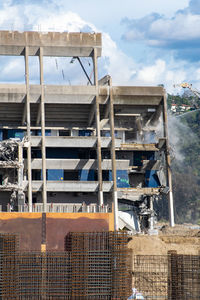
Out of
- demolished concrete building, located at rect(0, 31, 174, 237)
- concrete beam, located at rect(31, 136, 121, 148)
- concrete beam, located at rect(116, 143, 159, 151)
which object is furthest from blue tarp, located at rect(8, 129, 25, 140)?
concrete beam, located at rect(116, 143, 159, 151)

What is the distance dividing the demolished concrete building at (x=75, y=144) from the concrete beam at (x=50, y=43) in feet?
0.33

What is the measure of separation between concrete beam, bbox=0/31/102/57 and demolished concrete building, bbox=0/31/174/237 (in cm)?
10

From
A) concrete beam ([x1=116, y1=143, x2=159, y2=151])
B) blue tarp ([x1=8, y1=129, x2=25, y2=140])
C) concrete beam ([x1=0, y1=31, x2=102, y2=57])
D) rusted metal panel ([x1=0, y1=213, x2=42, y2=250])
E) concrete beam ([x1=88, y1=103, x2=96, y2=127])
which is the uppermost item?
concrete beam ([x1=0, y1=31, x2=102, y2=57])

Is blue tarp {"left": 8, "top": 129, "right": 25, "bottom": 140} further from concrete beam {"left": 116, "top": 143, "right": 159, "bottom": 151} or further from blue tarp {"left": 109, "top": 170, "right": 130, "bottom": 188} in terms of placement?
concrete beam {"left": 116, "top": 143, "right": 159, "bottom": 151}

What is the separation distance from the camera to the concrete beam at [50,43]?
235 feet

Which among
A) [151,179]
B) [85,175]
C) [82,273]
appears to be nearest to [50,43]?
[85,175]

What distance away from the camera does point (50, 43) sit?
72062 millimetres

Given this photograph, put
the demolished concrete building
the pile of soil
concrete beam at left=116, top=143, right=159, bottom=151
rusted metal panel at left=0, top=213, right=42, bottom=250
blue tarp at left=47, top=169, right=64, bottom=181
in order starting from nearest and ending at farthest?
rusted metal panel at left=0, top=213, right=42, bottom=250 < the pile of soil < the demolished concrete building < blue tarp at left=47, top=169, right=64, bottom=181 < concrete beam at left=116, top=143, right=159, bottom=151

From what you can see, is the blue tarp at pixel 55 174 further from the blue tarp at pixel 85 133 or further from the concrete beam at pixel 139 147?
the concrete beam at pixel 139 147

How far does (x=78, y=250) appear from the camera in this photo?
149ft

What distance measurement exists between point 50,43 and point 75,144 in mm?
10404

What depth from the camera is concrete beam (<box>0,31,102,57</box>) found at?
2820 inches

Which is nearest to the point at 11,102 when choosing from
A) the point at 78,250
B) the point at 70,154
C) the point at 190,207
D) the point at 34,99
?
the point at 34,99

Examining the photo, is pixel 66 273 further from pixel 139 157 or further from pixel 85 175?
pixel 139 157
